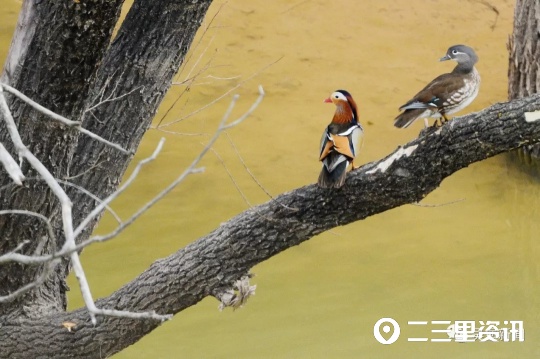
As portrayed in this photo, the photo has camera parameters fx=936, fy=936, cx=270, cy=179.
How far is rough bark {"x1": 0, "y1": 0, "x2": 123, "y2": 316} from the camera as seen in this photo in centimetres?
240

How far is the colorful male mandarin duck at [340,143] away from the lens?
2.59 m

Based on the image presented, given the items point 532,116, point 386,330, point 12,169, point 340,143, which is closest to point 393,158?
point 340,143

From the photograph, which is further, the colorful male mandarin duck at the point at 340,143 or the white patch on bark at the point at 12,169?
the colorful male mandarin duck at the point at 340,143

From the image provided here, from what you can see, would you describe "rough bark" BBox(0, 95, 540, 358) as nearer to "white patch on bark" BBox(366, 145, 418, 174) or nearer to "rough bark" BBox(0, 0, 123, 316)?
"white patch on bark" BBox(366, 145, 418, 174)

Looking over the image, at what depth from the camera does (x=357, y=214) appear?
265 cm

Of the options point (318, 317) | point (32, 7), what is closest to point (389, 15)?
point (318, 317)

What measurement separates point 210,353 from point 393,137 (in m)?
2.36

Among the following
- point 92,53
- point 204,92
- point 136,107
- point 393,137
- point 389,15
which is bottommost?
point 92,53

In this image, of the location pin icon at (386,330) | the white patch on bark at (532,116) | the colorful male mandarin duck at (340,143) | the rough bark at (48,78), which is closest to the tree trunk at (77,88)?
the rough bark at (48,78)

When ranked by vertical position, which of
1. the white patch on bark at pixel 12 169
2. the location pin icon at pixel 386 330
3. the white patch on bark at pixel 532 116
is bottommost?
the white patch on bark at pixel 12 169

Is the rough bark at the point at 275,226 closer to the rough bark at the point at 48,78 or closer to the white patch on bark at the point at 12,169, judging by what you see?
the rough bark at the point at 48,78

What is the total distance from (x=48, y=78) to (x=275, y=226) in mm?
758

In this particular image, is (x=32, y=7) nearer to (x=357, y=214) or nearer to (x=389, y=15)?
(x=357, y=214)

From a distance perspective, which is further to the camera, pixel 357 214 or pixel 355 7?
pixel 355 7
